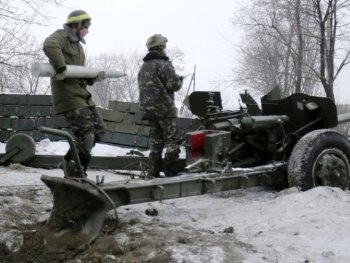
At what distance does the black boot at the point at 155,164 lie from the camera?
5.99 metres

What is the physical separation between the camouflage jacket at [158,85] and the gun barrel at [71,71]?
1.50 ft

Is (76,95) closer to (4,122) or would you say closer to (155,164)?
(155,164)

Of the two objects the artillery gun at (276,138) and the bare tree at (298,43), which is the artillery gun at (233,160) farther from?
the bare tree at (298,43)

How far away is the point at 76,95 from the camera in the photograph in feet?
16.6

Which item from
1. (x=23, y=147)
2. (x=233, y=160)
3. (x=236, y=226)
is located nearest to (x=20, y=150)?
(x=23, y=147)

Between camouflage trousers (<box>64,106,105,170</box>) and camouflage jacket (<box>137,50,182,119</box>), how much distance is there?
2.84 ft

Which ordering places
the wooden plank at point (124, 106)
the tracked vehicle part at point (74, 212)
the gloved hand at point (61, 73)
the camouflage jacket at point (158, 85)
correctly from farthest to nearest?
→ the wooden plank at point (124, 106)
the camouflage jacket at point (158, 85)
the gloved hand at point (61, 73)
the tracked vehicle part at point (74, 212)

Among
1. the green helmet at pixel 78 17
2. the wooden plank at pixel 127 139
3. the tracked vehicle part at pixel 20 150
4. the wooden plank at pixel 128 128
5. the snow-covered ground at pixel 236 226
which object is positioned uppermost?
the green helmet at pixel 78 17

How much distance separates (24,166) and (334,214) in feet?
15.3

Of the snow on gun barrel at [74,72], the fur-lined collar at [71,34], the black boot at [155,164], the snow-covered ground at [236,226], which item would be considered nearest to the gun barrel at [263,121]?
the snow-covered ground at [236,226]

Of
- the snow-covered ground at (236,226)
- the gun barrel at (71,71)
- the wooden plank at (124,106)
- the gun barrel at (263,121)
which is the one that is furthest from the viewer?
the wooden plank at (124,106)

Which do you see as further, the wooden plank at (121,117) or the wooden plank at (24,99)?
the wooden plank at (121,117)

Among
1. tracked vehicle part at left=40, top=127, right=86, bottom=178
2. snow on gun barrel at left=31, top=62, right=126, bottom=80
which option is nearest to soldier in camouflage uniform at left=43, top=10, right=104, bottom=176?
snow on gun barrel at left=31, top=62, right=126, bottom=80

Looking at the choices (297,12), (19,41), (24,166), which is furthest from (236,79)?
(24,166)
